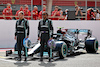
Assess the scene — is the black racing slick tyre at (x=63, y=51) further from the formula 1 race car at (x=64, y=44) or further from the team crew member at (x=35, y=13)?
the team crew member at (x=35, y=13)

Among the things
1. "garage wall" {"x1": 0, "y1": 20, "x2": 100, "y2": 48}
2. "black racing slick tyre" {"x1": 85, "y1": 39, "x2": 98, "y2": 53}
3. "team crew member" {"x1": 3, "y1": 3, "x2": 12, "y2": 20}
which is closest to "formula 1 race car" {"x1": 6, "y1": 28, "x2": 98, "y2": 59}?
"black racing slick tyre" {"x1": 85, "y1": 39, "x2": 98, "y2": 53}

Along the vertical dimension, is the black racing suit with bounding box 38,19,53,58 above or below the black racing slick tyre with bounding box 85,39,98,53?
above

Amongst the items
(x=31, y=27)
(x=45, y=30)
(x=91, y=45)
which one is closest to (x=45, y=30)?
(x=45, y=30)

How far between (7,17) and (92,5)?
508 centimetres

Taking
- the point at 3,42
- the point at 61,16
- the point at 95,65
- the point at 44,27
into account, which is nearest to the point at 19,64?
the point at 44,27

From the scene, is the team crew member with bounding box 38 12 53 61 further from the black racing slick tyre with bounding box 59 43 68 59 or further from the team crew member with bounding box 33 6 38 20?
the team crew member with bounding box 33 6 38 20

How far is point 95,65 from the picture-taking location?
7395 millimetres

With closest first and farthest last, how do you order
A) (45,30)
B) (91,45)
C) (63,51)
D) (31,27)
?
1. (45,30)
2. (63,51)
3. (91,45)
4. (31,27)

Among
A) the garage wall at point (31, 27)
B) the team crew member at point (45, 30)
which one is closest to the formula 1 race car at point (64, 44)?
the team crew member at point (45, 30)

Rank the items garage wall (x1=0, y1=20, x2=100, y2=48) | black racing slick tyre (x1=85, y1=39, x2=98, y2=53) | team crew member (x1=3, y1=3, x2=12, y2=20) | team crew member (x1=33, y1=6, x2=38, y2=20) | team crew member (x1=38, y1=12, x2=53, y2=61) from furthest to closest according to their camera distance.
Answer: team crew member (x1=33, y1=6, x2=38, y2=20), garage wall (x1=0, y1=20, x2=100, y2=48), team crew member (x1=3, y1=3, x2=12, y2=20), black racing slick tyre (x1=85, y1=39, x2=98, y2=53), team crew member (x1=38, y1=12, x2=53, y2=61)

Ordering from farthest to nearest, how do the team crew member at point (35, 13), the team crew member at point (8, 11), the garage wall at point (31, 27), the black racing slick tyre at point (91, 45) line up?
the team crew member at point (35, 13), the garage wall at point (31, 27), the team crew member at point (8, 11), the black racing slick tyre at point (91, 45)

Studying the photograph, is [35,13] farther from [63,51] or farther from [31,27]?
[63,51]

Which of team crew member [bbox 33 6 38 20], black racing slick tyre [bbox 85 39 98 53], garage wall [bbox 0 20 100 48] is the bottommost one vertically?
black racing slick tyre [bbox 85 39 98 53]

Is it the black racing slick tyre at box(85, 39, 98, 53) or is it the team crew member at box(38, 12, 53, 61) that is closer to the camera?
the team crew member at box(38, 12, 53, 61)
